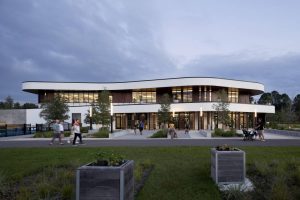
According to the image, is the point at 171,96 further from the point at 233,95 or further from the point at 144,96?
the point at 233,95

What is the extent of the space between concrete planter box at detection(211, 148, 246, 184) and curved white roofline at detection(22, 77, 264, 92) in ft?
134

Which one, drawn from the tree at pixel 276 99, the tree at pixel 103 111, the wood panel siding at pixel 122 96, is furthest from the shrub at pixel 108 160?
the tree at pixel 276 99

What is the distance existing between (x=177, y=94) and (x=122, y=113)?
9.19 m

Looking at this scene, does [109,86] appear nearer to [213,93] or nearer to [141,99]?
[141,99]

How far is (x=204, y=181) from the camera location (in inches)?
336

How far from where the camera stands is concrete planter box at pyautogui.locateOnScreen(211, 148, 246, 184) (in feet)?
26.9

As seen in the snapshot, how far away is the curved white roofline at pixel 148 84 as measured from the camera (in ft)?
161

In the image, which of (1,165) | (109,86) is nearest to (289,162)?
(1,165)

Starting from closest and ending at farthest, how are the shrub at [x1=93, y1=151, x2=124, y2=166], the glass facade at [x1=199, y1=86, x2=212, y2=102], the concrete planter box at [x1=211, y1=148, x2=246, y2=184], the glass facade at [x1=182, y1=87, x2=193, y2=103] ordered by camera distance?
1. the shrub at [x1=93, y1=151, x2=124, y2=166]
2. the concrete planter box at [x1=211, y1=148, x2=246, y2=184]
3. the glass facade at [x1=199, y1=86, x2=212, y2=102]
4. the glass facade at [x1=182, y1=87, x2=193, y2=103]

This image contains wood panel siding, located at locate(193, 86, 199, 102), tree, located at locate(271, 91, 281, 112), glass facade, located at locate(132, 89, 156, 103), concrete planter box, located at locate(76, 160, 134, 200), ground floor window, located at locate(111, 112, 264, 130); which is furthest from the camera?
tree, located at locate(271, 91, 281, 112)

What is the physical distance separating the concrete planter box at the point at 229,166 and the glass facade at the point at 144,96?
4666 centimetres

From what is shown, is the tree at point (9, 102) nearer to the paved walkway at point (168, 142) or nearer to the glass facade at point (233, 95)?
the glass facade at point (233, 95)

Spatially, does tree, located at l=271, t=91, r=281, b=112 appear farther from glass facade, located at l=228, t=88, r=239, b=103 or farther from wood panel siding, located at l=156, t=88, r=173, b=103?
wood panel siding, located at l=156, t=88, r=173, b=103

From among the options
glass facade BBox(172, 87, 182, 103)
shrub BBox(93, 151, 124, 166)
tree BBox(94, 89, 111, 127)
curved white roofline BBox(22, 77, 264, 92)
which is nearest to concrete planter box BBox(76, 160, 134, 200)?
shrub BBox(93, 151, 124, 166)
